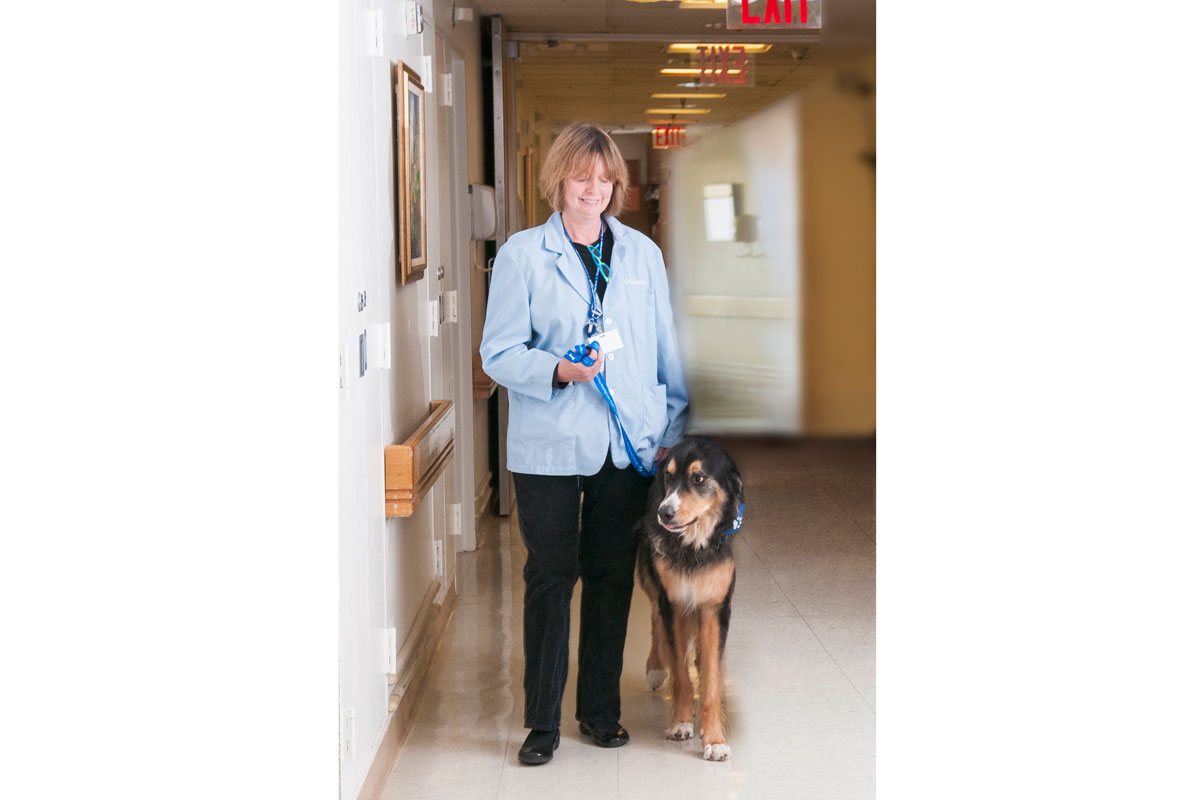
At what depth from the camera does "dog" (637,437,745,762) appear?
3297mm

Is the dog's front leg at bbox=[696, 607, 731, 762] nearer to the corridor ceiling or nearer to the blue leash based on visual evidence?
the blue leash

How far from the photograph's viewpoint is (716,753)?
134 inches

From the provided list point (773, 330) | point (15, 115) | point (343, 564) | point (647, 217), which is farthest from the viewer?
point (773, 330)

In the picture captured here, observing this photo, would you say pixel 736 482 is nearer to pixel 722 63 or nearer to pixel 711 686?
pixel 711 686

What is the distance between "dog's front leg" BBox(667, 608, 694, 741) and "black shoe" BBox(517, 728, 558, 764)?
1.16ft

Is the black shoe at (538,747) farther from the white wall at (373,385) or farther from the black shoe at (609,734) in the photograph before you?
the white wall at (373,385)

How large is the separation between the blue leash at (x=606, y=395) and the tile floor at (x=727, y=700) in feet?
2.58

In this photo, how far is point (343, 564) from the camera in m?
2.67

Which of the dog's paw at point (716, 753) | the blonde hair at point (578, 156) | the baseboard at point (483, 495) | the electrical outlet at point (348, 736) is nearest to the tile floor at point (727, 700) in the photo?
the dog's paw at point (716, 753)

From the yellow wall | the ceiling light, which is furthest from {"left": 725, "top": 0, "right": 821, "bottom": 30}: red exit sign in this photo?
the yellow wall

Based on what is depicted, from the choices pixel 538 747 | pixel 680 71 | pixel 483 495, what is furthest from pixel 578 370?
pixel 680 71
